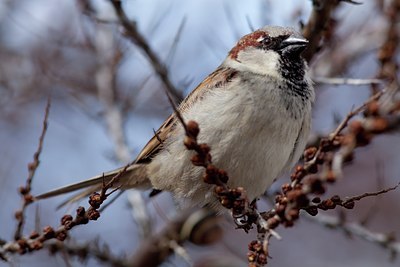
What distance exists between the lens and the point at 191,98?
316cm

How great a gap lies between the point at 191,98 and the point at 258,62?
426 millimetres

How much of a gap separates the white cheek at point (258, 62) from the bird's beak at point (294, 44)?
0.21 feet

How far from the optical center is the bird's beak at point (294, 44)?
10.5 ft

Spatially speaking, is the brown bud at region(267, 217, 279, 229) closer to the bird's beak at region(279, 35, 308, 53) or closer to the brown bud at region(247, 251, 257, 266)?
the brown bud at region(247, 251, 257, 266)

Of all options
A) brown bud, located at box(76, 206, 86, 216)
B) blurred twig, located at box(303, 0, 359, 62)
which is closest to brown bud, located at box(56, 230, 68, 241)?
brown bud, located at box(76, 206, 86, 216)

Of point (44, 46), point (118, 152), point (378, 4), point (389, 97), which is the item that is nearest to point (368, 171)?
point (378, 4)

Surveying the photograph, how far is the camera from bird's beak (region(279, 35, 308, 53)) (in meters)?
3.21

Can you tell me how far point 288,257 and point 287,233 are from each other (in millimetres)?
→ 292

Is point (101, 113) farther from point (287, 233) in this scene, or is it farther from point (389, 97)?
point (389, 97)

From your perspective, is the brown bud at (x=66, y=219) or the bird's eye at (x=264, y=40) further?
the bird's eye at (x=264, y=40)

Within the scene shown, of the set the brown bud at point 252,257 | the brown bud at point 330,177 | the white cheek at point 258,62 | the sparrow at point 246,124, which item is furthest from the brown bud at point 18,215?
the white cheek at point 258,62

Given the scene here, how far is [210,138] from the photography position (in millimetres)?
2844

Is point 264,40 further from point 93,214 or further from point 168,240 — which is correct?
point 93,214

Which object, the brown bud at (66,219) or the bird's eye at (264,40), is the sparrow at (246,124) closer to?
the bird's eye at (264,40)
